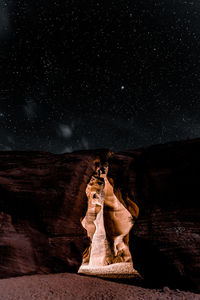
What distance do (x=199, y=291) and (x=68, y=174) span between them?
515 centimetres

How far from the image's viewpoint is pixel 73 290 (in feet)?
14.6

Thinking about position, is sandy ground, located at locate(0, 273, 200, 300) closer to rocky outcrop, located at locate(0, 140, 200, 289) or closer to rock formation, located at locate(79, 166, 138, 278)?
rocky outcrop, located at locate(0, 140, 200, 289)

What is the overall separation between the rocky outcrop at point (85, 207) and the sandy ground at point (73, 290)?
1.82ft

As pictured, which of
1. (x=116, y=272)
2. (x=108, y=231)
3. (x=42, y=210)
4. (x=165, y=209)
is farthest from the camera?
(x=108, y=231)

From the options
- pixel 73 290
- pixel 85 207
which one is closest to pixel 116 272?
pixel 85 207

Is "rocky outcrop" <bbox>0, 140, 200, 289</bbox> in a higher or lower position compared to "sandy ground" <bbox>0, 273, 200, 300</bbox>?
higher

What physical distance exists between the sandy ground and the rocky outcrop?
1.82 feet

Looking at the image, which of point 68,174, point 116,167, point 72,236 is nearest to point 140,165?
point 116,167

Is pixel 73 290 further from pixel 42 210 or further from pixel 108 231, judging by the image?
pixel 108 231

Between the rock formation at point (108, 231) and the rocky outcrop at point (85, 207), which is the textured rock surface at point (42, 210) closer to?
the rocky outcrop at point (85, 207)

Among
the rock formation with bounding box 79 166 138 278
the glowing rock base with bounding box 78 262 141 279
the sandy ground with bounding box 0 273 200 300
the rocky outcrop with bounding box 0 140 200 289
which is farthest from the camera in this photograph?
the rock formation with bounding box 79 166 138 278

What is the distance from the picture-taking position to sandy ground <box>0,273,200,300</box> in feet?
13.4

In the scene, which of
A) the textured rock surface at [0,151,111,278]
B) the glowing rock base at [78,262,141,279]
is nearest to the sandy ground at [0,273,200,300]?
the textured rock surface at [0,151,111,278]

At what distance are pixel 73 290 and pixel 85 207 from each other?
3053 mm
